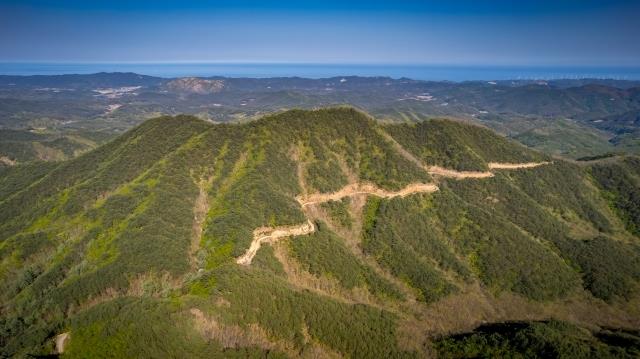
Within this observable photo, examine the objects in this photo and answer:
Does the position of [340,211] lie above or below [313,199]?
below

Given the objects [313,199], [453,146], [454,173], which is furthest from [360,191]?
[453,146]

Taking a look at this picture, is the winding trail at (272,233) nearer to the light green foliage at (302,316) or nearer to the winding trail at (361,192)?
the winding trail at (361,192)

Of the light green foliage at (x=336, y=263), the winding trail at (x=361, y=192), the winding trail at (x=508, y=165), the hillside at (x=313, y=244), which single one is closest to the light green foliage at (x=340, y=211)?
the hillside at (x=313, y=244)

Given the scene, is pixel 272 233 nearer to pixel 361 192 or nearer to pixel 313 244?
pixel 313 244

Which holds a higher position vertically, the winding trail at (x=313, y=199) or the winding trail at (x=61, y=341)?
the winding trail at (x=313, y=199)

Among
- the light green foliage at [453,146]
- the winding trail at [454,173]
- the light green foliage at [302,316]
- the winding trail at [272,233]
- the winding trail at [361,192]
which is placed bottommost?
the light green foliage at [302,316]

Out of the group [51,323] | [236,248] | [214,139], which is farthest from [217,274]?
[214,139]

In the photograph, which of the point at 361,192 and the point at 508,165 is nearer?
the point at 361,192

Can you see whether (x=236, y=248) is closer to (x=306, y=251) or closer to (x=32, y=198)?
(x=306, y=251)
